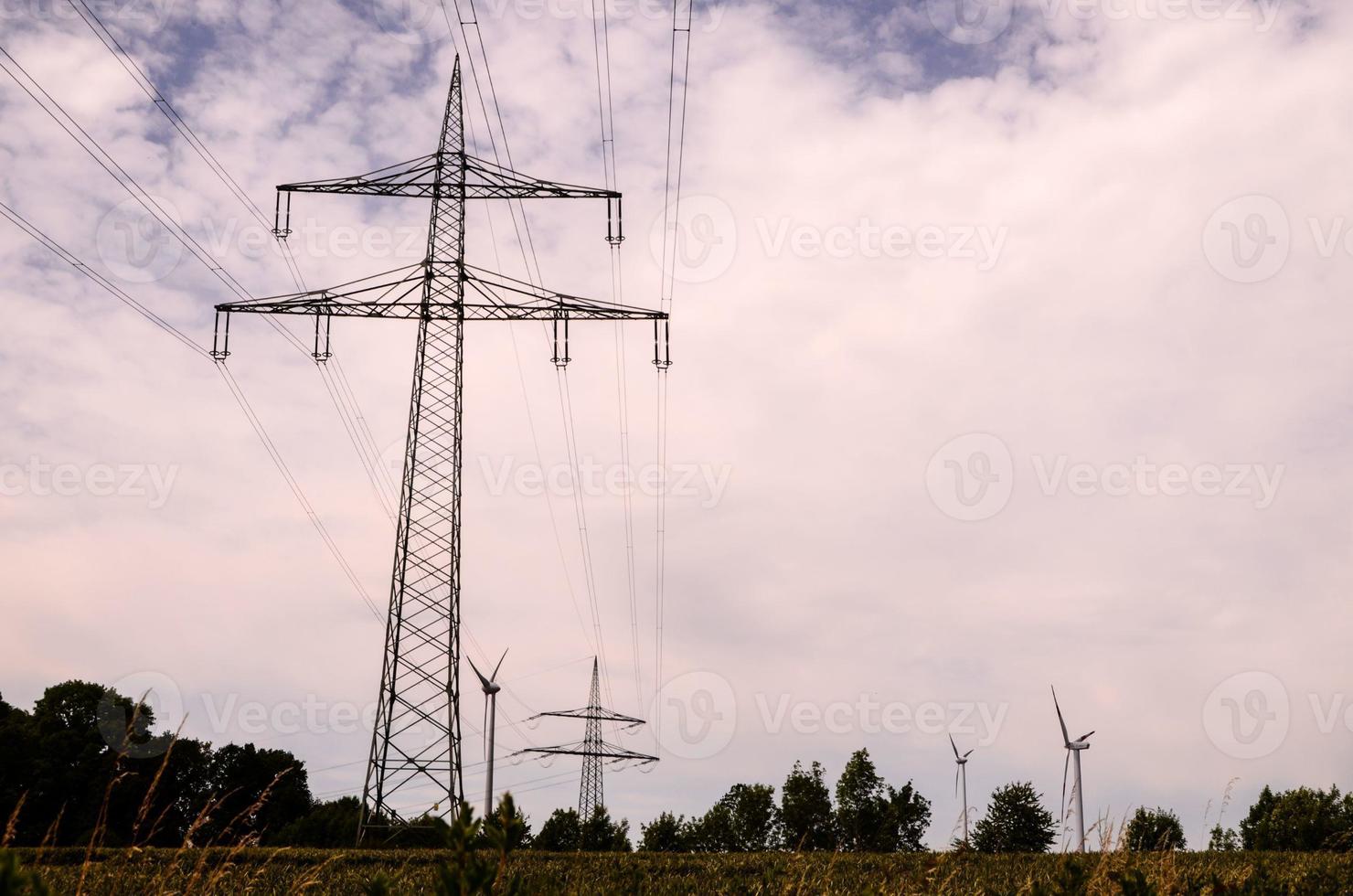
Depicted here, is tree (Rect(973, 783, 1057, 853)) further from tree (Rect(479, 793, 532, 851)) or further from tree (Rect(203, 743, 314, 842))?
tree (Rect(479, 793, 532, 851))

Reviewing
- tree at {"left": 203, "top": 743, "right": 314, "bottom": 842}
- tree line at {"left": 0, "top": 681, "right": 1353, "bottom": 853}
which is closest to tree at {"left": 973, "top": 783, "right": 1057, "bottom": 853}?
tree line at {"left": 0, "top": 681, "right": 1353, "bottom": 853}

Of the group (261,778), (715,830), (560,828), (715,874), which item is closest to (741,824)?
(715,830)

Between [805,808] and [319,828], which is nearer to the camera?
[319,828]

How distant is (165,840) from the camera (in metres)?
80.5

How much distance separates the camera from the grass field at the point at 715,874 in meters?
8.20

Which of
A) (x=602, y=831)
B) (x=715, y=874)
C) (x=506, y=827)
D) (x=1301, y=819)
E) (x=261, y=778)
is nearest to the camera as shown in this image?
(x=506, y=827)

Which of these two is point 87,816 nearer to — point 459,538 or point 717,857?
point 459,538

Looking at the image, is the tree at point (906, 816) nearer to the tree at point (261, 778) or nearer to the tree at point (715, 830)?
the tree at point (715, 830)

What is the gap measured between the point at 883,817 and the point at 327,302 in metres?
92.0

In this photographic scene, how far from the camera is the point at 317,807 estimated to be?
309 feet

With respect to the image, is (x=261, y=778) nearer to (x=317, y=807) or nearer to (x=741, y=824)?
(x=317, y=807)

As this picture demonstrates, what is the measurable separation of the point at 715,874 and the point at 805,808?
94469 millimetres

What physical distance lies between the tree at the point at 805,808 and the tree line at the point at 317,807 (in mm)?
131

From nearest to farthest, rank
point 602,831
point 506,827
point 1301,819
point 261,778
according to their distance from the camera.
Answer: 1. point 506,827
2. point 602,831
3. point 261,778
4. point 1301,819
